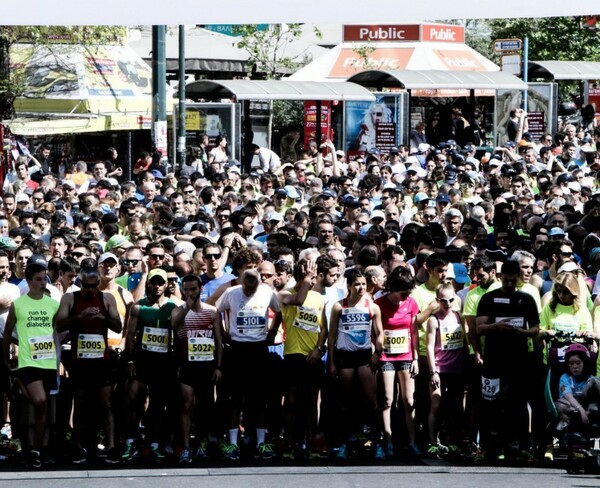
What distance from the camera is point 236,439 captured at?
10.2 meters

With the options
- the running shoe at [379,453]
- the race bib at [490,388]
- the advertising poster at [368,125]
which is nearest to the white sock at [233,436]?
the running shoe at [379,453]

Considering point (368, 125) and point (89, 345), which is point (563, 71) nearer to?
point (368, 125)

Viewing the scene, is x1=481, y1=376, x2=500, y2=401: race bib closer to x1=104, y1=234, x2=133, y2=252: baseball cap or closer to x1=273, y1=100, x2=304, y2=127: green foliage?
x1=104, y1=234, x2=133, y2=252: baseball cap

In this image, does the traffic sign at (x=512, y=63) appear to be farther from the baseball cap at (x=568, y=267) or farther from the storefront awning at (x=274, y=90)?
the baseball cap at (x=568, y=267)

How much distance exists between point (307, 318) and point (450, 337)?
3.58 feet

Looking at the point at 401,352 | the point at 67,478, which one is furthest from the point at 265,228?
the point at 67,478

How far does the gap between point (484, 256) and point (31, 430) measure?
12.3ft

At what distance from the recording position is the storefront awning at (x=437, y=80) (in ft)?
95.1

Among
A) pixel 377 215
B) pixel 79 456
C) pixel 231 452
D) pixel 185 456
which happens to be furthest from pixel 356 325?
pixel 377 215

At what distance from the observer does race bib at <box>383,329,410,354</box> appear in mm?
9969

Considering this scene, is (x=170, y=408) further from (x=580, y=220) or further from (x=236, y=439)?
(x=580, y=220)

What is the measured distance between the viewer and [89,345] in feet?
32.2

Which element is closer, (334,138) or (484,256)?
(484,256)

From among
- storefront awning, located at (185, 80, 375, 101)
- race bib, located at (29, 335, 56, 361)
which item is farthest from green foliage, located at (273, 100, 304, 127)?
race bib, located at (29, 335, 56, 361)
